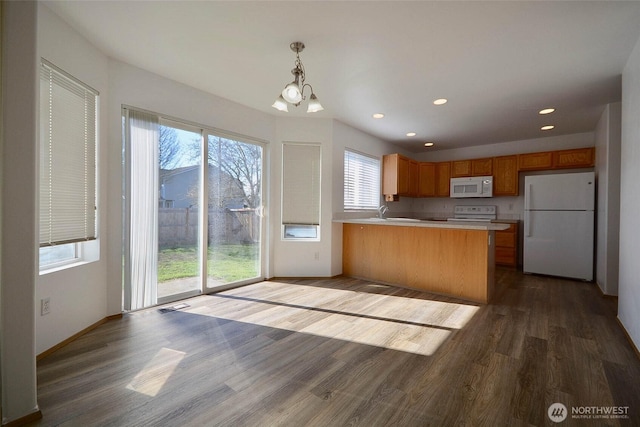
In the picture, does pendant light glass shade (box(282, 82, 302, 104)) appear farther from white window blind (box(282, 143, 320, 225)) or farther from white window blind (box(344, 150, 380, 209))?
white window blind (box(344, 150, 380, 209))

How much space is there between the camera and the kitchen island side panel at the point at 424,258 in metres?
3.49

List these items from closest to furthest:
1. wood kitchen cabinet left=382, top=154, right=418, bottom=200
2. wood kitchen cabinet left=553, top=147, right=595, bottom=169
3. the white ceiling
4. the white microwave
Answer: the white ceiling, wood kitchen cabinet left=553, top=147, right=595, bottom=169, wood kitchen cabinet left=382, top=154, right=418, bottom=200, the white microwave

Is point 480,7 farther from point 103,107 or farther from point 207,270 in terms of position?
point 207,270

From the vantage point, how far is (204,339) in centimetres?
240

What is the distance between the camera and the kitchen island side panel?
349cm

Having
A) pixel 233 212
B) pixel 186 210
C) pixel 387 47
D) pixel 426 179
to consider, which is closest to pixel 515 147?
pixel 426 179

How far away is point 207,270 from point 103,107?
2.10m

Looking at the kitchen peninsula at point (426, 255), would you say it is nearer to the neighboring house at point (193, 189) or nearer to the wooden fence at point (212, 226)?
the wooden fence at point (212, 226)

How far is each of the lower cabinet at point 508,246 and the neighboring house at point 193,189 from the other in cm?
497

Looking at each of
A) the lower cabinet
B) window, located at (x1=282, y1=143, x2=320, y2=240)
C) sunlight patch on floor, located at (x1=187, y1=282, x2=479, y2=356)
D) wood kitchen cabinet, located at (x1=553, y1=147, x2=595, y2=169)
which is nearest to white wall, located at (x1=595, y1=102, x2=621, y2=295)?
wood kitchen cabinet, located at (x1=553, y1=147, x2=595, y2=169)

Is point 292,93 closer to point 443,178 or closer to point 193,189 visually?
point 193,189

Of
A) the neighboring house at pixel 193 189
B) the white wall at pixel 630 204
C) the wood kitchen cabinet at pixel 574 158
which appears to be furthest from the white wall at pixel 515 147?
the neighboring house at pixel 193 189

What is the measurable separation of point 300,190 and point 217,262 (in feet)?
5.36

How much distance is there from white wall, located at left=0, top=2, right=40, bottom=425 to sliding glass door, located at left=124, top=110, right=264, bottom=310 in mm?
Answer: 1490
